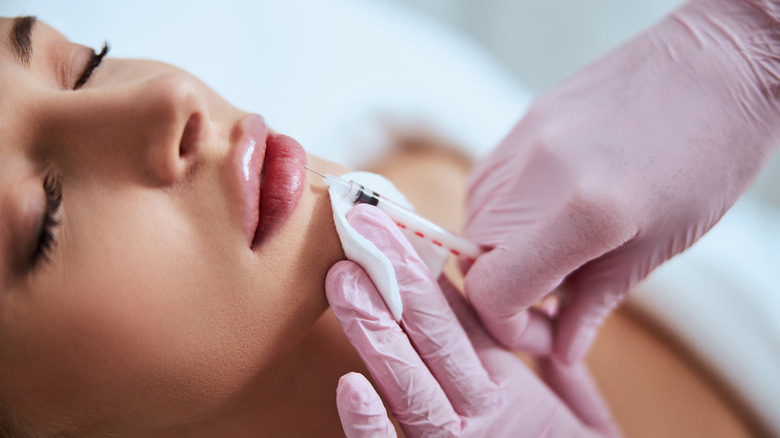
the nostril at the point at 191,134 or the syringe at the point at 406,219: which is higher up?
the nostril at the point at 191,134

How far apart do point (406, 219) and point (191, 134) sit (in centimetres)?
35

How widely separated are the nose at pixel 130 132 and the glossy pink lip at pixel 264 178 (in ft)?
0.23

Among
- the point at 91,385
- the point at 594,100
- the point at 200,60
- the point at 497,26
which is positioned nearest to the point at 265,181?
the point at 91,385

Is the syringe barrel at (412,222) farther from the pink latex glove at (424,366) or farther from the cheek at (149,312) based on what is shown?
the cheek at (149,312)

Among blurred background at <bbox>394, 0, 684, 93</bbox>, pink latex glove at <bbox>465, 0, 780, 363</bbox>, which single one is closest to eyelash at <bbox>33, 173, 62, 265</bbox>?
pink latex glove at <bbox>465, 0, 780, 363</bbox>

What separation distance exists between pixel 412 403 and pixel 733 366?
90cm

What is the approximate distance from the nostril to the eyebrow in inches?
9.5

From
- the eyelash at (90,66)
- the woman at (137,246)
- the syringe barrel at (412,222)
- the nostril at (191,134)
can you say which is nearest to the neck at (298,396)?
the woman at (137,246)

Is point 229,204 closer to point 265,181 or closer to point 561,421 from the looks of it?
point 265,181

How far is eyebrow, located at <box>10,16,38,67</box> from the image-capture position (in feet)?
2.46

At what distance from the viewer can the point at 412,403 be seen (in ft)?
2.73

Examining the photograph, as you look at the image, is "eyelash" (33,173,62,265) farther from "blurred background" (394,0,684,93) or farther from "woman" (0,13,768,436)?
"blurred background" (394,0,684,93)

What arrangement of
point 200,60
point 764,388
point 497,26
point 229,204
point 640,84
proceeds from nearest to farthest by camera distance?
point 229,204 → point 640,84 → point 764,388 → point 200,60 → point 497,26

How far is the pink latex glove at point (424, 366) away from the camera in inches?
30.9
